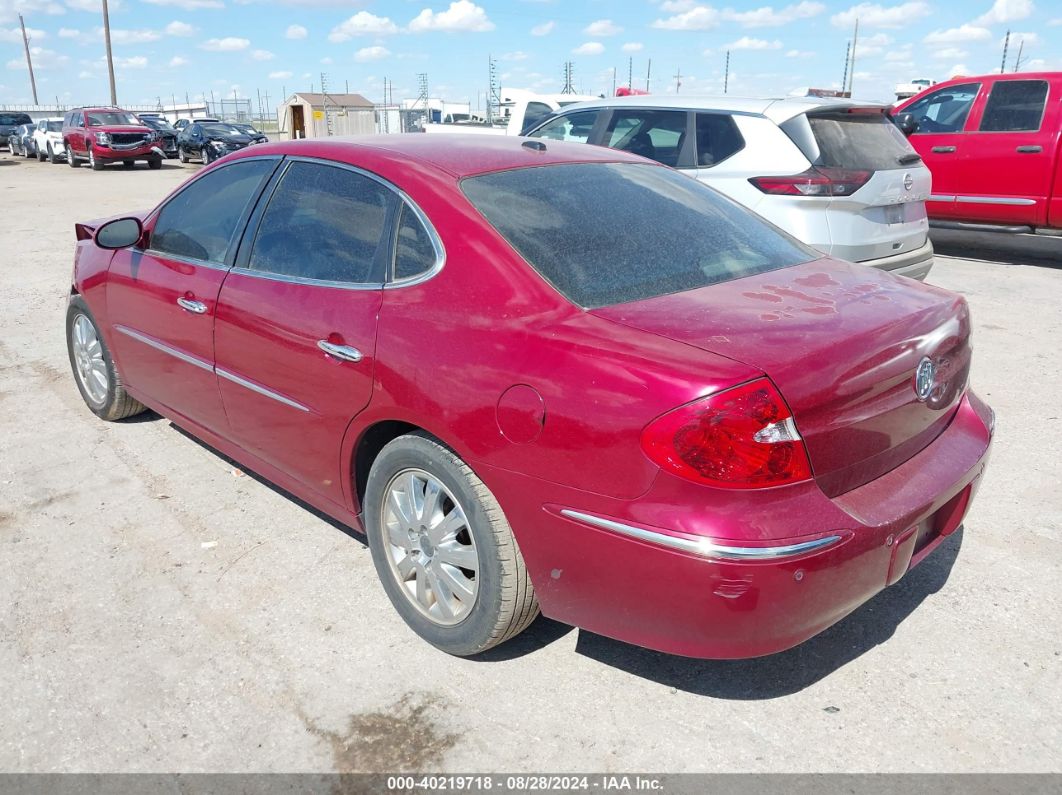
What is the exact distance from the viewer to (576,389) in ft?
7.59

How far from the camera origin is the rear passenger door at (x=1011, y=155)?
9.37 metres

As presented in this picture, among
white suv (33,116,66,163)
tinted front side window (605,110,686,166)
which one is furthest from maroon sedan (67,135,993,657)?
white suv (33,116,66,163)

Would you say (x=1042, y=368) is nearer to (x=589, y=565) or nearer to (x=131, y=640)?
(x=589, y=565)

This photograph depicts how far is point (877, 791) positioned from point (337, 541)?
2.25 metres

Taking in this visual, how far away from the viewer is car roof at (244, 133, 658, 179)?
312 cm

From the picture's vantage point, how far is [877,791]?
2.30m

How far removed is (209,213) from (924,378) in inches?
117

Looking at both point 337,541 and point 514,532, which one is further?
point 337,541

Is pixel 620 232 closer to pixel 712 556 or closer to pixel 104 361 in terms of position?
pixel 712 556

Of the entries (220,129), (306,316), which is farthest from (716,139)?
(220,129)

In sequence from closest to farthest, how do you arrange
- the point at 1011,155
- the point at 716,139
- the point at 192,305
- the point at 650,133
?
the point at 192,305, the point at 716,139, the point at 650,133, the point at 1011,155

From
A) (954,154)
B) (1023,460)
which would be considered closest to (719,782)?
(1023,460)

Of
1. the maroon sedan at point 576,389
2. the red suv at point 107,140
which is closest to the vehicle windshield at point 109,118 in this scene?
the red suv at point 107,140

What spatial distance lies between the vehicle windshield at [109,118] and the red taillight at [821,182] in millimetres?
26131
